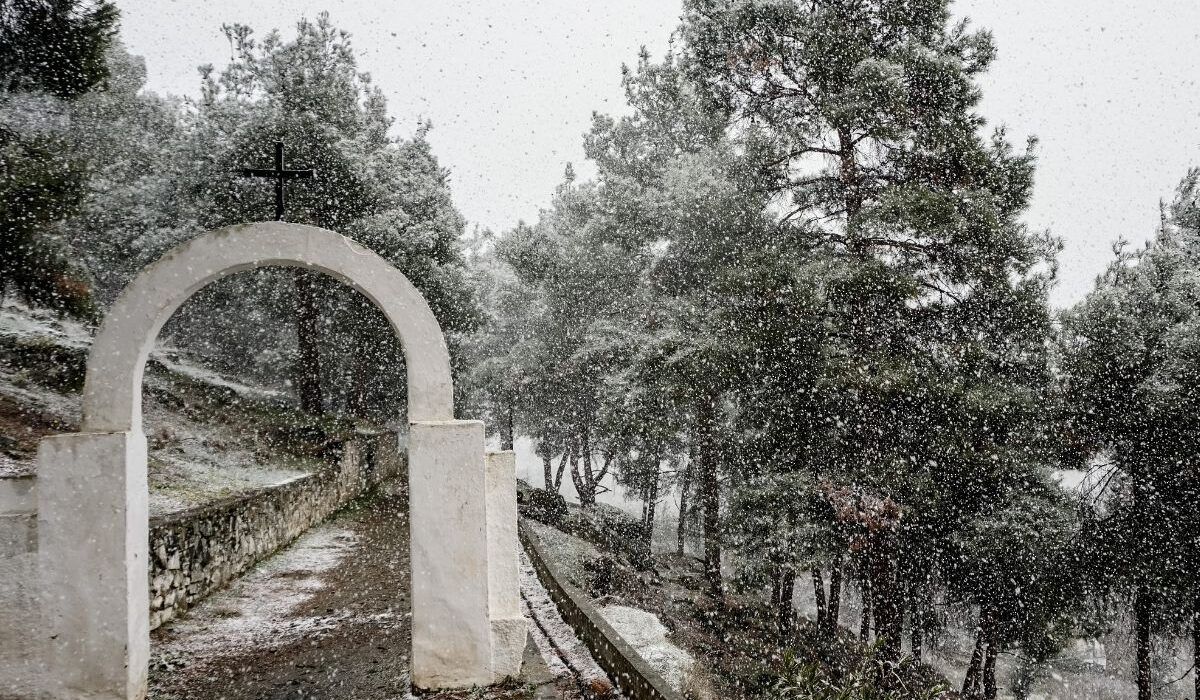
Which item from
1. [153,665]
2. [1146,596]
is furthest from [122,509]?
[1146,596]

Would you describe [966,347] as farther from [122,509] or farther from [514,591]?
[122,509]

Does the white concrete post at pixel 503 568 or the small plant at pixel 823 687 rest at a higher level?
the white concrete post at pixel 503 568

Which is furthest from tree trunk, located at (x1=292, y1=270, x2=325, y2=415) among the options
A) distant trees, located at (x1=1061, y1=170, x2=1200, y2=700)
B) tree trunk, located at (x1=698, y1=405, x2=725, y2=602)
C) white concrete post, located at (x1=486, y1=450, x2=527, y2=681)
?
distant trees, located at (x1=1061, y1=170, x2=1200, y2=700)

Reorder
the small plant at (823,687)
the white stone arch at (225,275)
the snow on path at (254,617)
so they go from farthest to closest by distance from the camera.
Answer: the small plant at (823,687), the snow on path at (254,617), the white stone arch at (225,275)

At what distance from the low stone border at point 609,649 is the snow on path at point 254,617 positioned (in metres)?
2.14

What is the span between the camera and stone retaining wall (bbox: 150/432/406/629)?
5.77m

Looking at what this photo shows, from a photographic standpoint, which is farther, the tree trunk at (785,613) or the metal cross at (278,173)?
the tree trunk at (785,613)

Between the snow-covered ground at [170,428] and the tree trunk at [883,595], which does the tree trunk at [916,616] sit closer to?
the tree trunk at [883,595]

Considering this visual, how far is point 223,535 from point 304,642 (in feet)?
7.89

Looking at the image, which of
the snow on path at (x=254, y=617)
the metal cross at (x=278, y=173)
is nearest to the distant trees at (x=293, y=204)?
the snow on path at (x=254, y=617)

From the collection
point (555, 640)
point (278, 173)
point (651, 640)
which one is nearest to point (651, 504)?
point (651, 640)

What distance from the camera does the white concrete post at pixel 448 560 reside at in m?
4.14

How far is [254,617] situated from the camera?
245 inches

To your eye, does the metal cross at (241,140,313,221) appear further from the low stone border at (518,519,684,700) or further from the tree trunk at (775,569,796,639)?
the tree trunk at (775,569,796,639)
